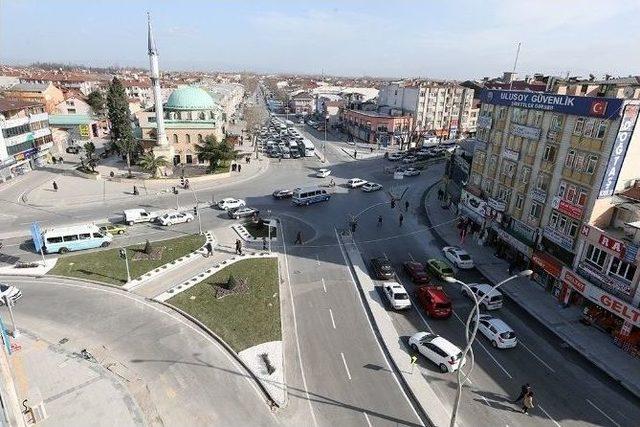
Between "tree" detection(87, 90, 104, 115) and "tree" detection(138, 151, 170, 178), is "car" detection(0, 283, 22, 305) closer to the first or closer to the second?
"tree" detection(138, 151, 170, 178)

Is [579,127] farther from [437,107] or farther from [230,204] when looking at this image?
[437,107]

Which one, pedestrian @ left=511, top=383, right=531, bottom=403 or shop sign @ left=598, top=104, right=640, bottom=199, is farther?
shop sign @ left=598, top=104, right=640, bottom=199

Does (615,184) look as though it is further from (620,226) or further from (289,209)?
(289,209)

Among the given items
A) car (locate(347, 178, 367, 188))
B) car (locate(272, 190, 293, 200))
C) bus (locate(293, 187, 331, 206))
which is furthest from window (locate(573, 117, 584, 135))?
car (locate(272, 190, 293, 200))

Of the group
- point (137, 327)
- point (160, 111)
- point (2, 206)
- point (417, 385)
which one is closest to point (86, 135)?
point (160, 111)

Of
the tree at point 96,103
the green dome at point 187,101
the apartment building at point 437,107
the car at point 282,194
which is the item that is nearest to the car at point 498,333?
the car at point 282,194

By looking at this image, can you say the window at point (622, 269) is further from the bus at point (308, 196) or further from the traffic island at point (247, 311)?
the bus at point (308, 196)
